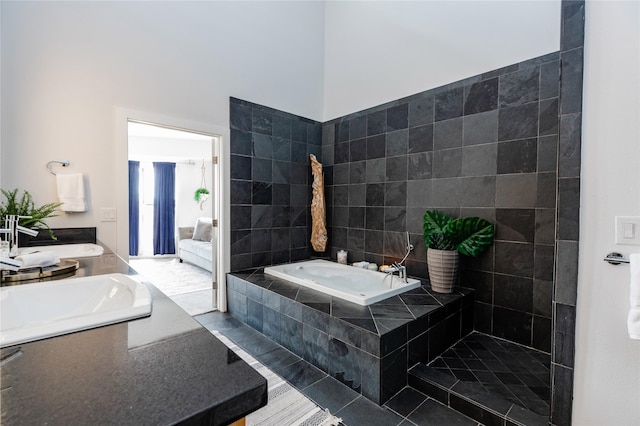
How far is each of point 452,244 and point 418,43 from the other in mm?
2152

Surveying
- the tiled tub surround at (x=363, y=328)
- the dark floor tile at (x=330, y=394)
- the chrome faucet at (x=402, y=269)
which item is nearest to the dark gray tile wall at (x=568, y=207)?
the tiled tub surround at (x=363, y=328)

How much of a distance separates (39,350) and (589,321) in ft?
6.12

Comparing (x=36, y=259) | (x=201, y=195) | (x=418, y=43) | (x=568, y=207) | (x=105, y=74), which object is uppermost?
(x=418, y=43)

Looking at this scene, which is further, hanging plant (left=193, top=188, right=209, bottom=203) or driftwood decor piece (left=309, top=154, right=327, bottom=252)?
hanging plant (left=193, top=188, right=209, bottom=203)

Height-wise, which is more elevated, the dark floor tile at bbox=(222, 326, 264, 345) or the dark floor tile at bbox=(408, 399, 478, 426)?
the dark floor tile at bbox=(222, 326, 264, 345)

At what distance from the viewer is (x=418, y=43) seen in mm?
3195

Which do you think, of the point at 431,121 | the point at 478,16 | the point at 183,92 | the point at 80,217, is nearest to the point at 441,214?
the point at 431,121

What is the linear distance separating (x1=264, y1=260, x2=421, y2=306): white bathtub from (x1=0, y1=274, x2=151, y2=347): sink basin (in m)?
1.69

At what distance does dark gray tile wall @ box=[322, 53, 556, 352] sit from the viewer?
240 centimetres

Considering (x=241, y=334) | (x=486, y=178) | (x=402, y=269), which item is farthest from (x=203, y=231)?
(x=486, y=178)

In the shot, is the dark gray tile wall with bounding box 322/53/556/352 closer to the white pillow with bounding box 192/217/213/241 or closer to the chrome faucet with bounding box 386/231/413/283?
the chrome faucet with bounding box 386/231/413/283

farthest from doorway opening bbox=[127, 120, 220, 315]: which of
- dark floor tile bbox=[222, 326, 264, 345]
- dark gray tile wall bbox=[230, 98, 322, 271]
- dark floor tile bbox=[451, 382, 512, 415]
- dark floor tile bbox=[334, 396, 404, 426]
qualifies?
dark floor tile bbox=[451, 382, 512, 415]

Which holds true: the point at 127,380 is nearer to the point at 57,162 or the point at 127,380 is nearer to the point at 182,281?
the point at 57,162

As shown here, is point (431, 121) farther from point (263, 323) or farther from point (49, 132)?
point (49, 132)
